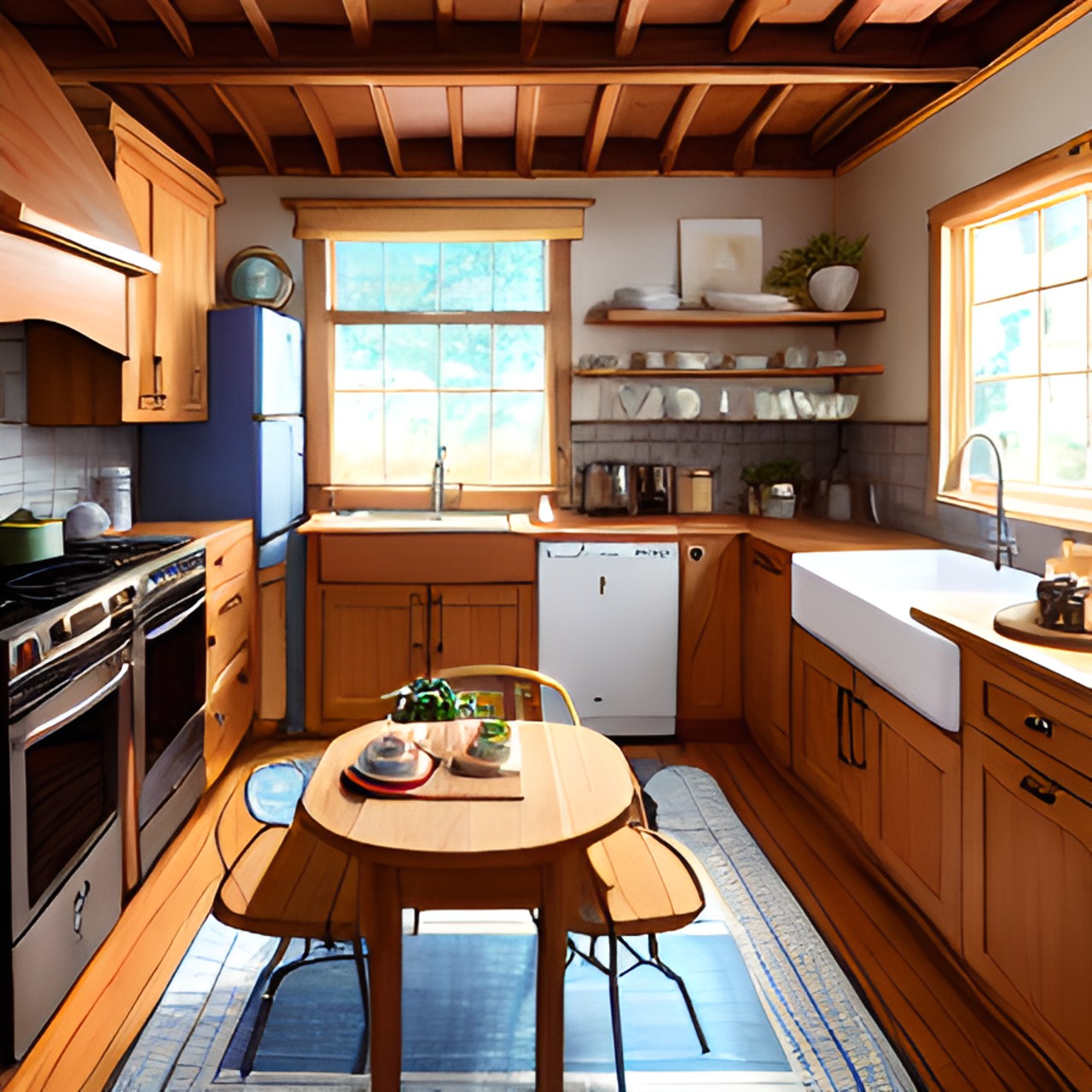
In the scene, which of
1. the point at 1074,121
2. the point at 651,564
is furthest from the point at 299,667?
the point at 1074,121

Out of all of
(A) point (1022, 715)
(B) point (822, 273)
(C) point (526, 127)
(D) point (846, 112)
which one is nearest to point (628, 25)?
(C) point (526, 127)

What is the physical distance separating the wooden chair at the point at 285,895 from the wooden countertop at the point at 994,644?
4.80 feet

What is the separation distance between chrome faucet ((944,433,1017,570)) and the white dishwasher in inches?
46.2

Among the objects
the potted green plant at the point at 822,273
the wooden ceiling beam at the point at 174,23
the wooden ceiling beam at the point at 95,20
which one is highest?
the wooden ceiling beam at the point at 95,20

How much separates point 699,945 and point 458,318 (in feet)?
10.8

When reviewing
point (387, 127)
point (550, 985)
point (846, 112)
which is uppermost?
point (846, 112)

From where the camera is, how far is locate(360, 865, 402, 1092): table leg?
6.26 feet

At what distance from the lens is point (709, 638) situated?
4.62 meters

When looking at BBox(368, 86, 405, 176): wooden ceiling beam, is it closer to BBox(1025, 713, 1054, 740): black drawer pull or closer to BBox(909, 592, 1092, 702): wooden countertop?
BBox(909, 592, 1092, 702): wooden countertop

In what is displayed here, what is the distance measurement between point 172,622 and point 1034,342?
3.03 meters

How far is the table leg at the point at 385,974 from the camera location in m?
1.91

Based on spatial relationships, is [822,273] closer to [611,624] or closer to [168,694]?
[611,624]

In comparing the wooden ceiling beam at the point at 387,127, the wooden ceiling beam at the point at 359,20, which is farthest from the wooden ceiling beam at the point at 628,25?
the wooden ceiling beam at the point at 387,127

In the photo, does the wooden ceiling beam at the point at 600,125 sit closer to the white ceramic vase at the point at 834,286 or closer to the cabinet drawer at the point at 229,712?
the white ceramic vase at the point at 834,286
